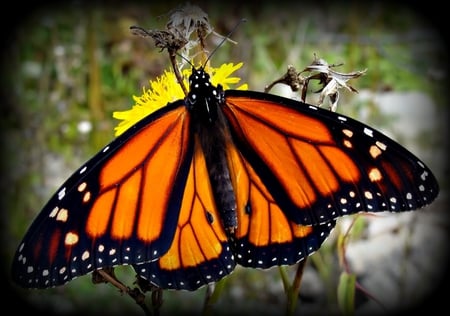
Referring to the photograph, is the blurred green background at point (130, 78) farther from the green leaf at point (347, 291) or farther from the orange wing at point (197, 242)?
the orange wing at point (197, 242)

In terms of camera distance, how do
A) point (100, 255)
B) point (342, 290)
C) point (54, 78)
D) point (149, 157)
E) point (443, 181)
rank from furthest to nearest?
point (54, 78) → point (443, 181) → point (342, 290) → point (149, 157) → point (100, 255)

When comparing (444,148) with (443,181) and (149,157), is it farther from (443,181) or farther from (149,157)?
(149,157)

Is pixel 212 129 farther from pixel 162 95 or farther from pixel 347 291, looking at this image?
pixel 347 291

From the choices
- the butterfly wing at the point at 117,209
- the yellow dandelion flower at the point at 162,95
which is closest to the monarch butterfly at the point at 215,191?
the butterfly wing at the point at 117,209

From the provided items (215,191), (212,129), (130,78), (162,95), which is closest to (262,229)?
(215,191)

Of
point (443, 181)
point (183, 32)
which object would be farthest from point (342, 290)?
point (443, 181)

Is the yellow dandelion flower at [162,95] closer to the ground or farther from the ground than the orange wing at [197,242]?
farther from the ground

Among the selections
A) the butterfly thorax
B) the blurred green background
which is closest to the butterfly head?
the butterfly thorax

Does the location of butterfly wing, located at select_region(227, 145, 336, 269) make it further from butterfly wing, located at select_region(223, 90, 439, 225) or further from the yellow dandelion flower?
the yellow dandelion flower
